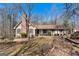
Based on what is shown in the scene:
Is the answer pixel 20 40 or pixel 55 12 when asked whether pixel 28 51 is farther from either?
pixel 55 12

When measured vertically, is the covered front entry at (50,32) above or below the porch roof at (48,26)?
below

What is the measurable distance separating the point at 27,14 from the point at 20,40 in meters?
0.42

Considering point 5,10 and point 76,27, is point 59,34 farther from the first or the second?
point 5,10

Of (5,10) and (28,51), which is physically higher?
(5,10)

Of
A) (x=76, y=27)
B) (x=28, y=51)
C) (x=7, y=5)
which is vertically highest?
(x=7, y=5)

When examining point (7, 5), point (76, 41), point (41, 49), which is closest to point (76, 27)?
point (76, 41)

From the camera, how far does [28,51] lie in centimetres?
514

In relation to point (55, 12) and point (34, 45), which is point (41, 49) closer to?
point (34, 45)

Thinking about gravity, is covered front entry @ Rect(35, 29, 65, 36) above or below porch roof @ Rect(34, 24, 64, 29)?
below

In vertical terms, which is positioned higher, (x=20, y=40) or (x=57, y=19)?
(x=57, y=19)

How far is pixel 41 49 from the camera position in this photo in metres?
5.16

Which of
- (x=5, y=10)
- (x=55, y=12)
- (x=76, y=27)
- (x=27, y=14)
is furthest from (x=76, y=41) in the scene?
(x=5, y=10)

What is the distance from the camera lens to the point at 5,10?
5156mm

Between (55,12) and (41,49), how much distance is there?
0.61m
